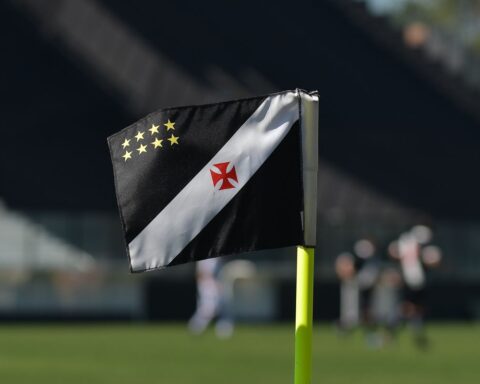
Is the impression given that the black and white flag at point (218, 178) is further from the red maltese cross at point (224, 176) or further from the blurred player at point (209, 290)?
the blurred player at point (209, 290)

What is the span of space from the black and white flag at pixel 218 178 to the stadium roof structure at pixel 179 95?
1336 inches

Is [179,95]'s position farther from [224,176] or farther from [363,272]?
[224,176]

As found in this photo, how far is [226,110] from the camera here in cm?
898

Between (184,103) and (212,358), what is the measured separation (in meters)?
19.3

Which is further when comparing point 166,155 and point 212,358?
point 212,358

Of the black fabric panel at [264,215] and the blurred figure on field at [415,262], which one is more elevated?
the blurred figure on field at [415,262]

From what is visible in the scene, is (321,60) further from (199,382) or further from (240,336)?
(199,382)

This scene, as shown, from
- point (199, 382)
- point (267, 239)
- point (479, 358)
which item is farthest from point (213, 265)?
point (267, 239)

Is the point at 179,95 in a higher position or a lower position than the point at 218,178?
higher

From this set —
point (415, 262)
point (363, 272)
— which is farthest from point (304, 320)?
point (363, 272)

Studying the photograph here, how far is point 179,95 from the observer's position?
45.2 meters

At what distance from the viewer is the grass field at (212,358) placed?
2136 cm

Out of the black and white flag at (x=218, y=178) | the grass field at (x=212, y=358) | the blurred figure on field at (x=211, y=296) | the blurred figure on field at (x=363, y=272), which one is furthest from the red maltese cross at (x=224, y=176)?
the blurred figure on field at (x=211, y=296)

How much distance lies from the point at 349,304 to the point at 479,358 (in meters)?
15.9
